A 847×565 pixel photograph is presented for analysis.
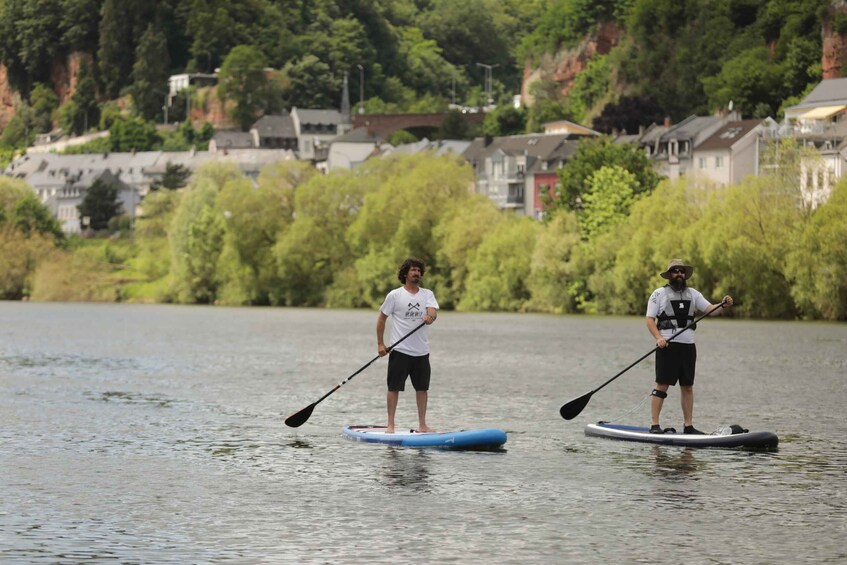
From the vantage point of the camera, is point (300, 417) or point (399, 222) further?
point (399, 222)

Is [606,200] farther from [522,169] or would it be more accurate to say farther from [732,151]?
[522,169]

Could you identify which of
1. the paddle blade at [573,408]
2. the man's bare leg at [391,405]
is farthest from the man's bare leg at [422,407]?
the paddle blade at [573,408]

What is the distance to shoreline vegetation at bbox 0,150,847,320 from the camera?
292 feet

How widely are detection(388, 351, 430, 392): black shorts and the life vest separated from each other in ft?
11.2

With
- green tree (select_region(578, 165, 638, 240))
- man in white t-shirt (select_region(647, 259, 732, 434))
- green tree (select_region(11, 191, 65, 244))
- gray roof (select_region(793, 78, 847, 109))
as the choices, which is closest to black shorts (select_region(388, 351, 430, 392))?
man in white t-shirt (select_region(647, 259, 732, 434))

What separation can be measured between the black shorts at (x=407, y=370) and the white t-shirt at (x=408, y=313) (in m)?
0.09

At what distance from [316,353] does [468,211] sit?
52889mm

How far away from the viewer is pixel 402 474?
957 inches

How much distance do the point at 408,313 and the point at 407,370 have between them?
90cm

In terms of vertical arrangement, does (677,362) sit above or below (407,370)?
above

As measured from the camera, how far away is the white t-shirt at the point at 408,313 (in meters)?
26.2

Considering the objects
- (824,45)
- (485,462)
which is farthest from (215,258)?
(485,462)

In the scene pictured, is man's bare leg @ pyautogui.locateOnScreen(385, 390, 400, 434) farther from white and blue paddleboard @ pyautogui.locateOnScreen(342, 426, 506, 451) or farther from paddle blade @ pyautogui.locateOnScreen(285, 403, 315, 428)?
paddle blade @ pyautogui.locateOnScreen(285, 403, 315, 428)

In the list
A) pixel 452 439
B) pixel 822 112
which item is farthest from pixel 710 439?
pixel 822 112
